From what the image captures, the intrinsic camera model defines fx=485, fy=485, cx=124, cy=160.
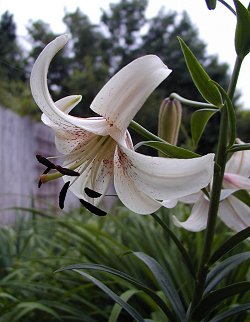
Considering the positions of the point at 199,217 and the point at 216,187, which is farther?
the point at 199,217

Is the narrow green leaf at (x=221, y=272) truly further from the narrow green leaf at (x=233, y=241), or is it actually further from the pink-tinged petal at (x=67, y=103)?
the pink-tinged petal at (x=67, y=103)

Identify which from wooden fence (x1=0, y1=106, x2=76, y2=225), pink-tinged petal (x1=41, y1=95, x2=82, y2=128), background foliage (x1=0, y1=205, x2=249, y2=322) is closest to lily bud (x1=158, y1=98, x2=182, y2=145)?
pink-tinged petal (x1=41, y1=95, x2=82, y2=128)

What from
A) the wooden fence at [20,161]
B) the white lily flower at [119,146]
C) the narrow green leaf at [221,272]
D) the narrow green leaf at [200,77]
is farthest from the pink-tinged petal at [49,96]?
the wooden fence at [20,161]

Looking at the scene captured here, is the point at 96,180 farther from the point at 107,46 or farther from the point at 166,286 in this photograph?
the point at 107,46

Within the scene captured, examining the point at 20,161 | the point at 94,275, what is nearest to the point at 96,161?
the point at 94,275

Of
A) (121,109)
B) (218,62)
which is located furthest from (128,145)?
(218,62)

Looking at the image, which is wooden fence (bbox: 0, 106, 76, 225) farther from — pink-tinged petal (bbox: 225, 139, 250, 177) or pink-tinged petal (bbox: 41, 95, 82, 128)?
pink-tinged petal (bbox: 41, 95, 82, 128)

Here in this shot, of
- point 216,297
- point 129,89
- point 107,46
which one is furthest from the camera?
point 107,46
